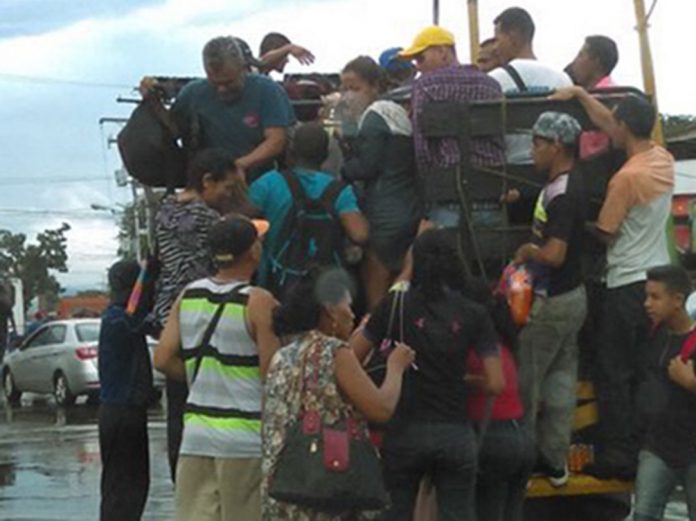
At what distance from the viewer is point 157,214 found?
7586 mm

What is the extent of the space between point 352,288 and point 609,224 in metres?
1.37

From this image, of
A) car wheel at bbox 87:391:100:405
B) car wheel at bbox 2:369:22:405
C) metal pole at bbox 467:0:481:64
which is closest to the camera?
metal pole at bbox 467:0:481:64

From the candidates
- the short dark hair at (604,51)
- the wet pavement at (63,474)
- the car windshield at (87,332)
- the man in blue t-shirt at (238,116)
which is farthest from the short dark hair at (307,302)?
the car windshield at (87,332)

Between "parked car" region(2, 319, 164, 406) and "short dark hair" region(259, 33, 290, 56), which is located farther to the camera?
"parked car" region(2, 319, 164, 406)

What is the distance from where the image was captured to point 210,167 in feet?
23.5

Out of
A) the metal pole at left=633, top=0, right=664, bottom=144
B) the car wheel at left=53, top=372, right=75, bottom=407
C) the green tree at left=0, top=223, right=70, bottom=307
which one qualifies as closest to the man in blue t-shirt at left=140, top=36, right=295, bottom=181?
the metal pole at left=633, top=0, right=664, bottom=144

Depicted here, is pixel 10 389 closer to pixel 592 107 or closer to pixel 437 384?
pixel 592 107

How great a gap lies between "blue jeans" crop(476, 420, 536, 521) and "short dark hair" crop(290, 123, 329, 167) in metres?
1.55

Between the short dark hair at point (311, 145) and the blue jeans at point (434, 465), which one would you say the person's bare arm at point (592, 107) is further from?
the blue jeans at point (434, 465)

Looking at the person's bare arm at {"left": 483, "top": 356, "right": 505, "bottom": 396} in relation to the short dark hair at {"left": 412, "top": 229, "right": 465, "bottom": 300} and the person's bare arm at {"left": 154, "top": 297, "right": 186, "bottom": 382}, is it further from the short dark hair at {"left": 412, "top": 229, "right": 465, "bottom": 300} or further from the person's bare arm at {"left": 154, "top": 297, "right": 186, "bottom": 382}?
the person's bare arm at {"left": 154, "top": 297, "right": 186, "bottom": 382}

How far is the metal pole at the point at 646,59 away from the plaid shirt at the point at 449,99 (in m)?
1.00

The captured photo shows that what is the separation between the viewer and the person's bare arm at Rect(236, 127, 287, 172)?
782cm

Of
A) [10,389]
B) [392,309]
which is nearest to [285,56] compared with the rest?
[392,309]

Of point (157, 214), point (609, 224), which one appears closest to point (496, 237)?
point (609, 224)
